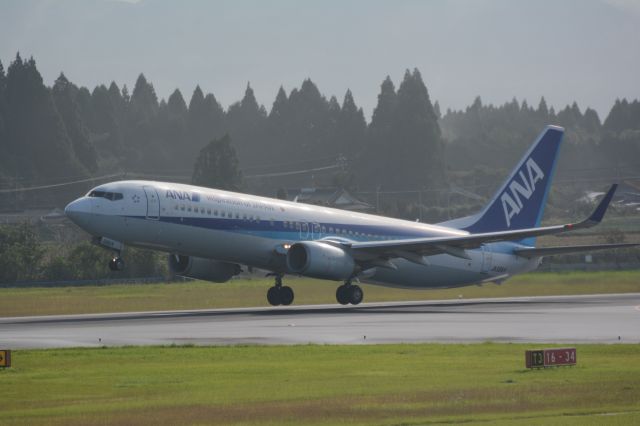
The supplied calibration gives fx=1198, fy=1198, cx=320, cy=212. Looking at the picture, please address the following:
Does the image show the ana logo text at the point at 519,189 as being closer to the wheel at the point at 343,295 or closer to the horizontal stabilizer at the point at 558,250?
the horizontal stabilizer at the point at 558,250

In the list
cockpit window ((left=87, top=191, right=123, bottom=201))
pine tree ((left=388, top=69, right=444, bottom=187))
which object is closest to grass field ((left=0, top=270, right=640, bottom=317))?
cockpit window ((left=87, top=191, right=123, bottom=201))

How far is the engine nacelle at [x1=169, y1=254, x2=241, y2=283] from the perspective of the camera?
5106 centimetres

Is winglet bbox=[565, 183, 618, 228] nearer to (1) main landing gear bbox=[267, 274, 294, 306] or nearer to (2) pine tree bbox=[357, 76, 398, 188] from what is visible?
(1) main landing gear bbox=[267, 274, 294, 306]

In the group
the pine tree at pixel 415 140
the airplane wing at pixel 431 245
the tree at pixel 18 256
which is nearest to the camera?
the airplane wing at pixel 431 245

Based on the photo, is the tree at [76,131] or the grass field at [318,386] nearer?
the grass field at [318,386]

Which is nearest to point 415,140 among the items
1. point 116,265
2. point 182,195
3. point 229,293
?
point 229,293

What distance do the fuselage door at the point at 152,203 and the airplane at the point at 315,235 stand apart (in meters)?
0.04

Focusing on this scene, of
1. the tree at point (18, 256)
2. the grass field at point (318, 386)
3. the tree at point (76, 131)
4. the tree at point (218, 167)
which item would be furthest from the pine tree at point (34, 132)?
the grass field at point (318, 386)

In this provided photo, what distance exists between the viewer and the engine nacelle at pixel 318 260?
159 feet

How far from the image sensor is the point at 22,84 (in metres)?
185

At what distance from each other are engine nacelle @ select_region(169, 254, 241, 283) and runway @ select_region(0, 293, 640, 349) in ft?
6.64

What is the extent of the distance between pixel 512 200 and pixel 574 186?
121m

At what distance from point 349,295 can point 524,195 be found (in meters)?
13.3

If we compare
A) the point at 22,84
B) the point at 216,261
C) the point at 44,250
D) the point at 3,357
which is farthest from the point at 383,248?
the point at 22,84
